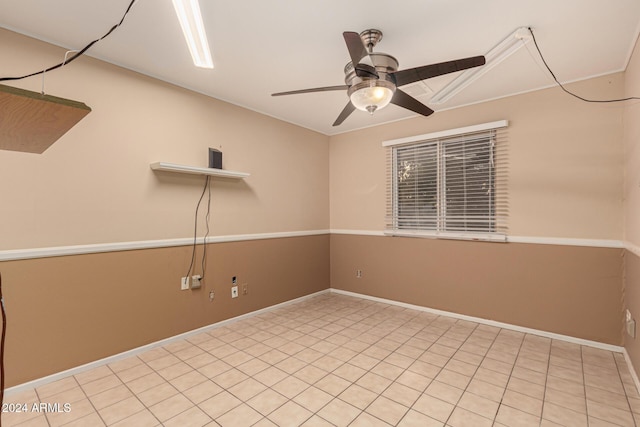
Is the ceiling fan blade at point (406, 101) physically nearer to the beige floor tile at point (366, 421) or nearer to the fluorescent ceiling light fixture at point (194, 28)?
the fluorescent ceiling light fixture at point (194, 28)

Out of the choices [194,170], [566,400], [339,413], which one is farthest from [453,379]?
[194,170]

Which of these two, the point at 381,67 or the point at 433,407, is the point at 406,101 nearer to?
the point at 381,67

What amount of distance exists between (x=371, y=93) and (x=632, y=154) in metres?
2.37

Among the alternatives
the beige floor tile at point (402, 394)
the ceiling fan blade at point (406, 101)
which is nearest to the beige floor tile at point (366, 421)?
the beige floor tile at point (402, 394)

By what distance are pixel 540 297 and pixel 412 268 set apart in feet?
4.74

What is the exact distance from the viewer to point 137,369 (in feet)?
8.55

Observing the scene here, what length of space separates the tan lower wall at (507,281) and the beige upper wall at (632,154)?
1.60 feet

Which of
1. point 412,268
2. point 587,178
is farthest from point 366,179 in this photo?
point 587,178

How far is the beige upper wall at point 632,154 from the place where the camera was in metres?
2.40

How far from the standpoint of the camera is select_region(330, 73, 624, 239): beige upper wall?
9.62ft

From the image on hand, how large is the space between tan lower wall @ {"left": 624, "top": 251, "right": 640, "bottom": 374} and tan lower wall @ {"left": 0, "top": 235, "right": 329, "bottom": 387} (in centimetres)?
368

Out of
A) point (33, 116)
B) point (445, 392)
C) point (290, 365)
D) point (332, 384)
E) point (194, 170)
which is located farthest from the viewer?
point (194, 170)

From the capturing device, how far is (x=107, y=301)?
269 centimetres

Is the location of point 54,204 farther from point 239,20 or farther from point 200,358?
point 239,20
